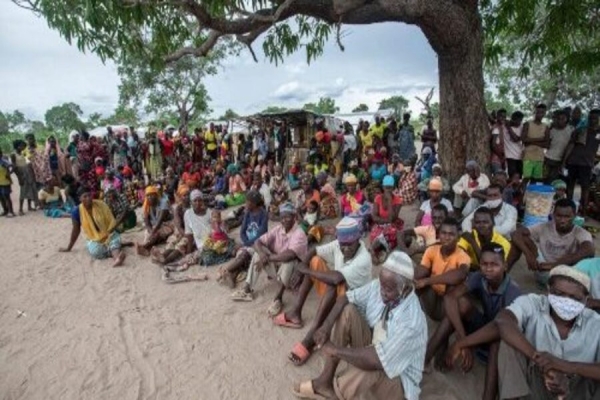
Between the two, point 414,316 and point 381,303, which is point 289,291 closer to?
point 381,303

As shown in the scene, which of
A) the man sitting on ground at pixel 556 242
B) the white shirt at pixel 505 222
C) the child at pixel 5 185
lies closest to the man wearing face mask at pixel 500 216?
the white shirt at pixel 505 222

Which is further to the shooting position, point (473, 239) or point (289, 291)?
point (289, 291)

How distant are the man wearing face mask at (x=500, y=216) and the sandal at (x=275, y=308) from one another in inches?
93.3

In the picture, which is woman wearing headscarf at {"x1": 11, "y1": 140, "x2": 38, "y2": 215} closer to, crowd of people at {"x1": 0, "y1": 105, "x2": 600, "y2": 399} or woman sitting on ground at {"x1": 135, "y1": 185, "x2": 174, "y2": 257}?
crowd of people at {"x1": 0, "y1": 105, "x2": 600, "y2": 399}

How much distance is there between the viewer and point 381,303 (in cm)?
298

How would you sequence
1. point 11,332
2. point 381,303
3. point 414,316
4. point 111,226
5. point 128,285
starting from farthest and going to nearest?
point 111,226
point 128,285
point 11,332
point 381,303
point 414,316

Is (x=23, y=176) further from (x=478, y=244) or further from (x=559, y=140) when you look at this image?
(x=559, y=140)

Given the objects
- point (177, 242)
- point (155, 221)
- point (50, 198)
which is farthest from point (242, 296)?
point (50, 198)

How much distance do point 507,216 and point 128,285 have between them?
16.7 feet

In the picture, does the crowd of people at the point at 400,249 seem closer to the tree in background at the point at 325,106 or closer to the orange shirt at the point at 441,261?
the orange shirt at the point at 441,261

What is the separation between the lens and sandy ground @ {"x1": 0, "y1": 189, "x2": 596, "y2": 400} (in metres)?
3.46

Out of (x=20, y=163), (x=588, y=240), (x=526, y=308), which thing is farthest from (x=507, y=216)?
(x=20, y=163)

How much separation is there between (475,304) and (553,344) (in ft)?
2.64

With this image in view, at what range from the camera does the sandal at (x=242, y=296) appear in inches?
192
